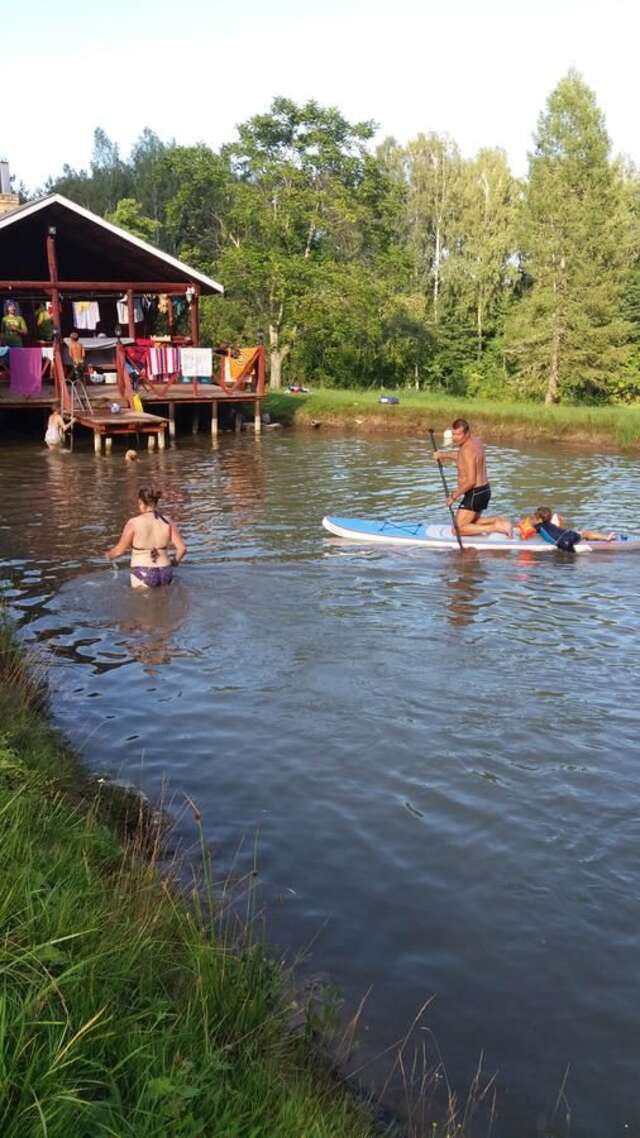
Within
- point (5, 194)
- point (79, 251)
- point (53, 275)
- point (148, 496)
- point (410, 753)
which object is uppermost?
point (5, 194)

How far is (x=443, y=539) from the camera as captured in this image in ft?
47.4

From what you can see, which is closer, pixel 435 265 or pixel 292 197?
pixel 292 197

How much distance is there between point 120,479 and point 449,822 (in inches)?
649

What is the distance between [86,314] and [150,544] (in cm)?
2076

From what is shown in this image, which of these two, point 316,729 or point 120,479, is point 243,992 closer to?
point 316,729

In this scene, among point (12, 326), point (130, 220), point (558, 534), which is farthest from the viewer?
point (130, 220)

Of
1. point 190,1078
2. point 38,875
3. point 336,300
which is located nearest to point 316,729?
point 38,875

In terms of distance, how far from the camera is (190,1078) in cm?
282

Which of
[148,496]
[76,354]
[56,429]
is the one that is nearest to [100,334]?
[76,354]

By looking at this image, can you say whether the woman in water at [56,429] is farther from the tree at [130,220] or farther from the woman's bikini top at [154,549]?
the tree at [130,220]

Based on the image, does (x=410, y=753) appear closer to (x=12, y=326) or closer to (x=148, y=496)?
(x=148, y=496)

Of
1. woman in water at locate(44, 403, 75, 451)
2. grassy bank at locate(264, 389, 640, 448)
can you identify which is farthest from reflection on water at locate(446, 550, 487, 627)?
grassy bank at locate(264, 389, 640, 448)

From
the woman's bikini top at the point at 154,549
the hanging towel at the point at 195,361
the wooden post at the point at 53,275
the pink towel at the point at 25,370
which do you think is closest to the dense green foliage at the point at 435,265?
the hanging towel at the point at 195,361

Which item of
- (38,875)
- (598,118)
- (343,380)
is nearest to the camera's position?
(38,875)
